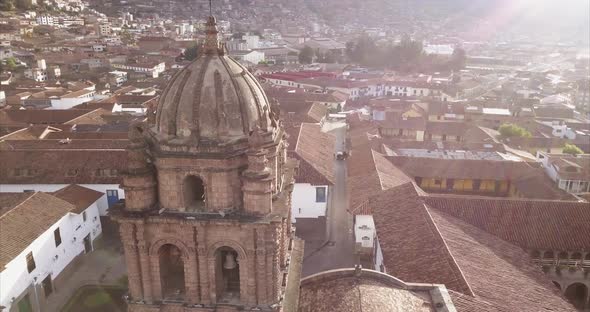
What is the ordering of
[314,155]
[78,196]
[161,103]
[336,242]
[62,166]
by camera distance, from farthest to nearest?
[314,155] < [62,166] < [336,242] < [78,196] < [161,103]

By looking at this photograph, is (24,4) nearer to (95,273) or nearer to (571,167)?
(95,273)

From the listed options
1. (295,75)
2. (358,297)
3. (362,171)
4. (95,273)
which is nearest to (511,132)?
(362,171)

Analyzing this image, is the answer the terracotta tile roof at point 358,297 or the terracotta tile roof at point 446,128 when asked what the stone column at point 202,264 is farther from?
the terracotta tile roof at point 446,128

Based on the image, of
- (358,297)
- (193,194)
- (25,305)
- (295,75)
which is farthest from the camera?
(295,75)

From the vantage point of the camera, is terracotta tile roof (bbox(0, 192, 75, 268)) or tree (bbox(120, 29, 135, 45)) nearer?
terracotta tile roof (bbox(0, 192, 75, 268))

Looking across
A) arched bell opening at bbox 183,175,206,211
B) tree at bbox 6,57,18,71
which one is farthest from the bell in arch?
tree at bbox 6,57,18,71

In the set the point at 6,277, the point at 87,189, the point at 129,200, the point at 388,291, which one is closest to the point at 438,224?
the point at 388,291

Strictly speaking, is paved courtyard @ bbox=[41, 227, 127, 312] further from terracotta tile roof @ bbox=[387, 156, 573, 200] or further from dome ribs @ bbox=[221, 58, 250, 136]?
terracotta tile roof @ bbox=[387, 156, 573, 200]
